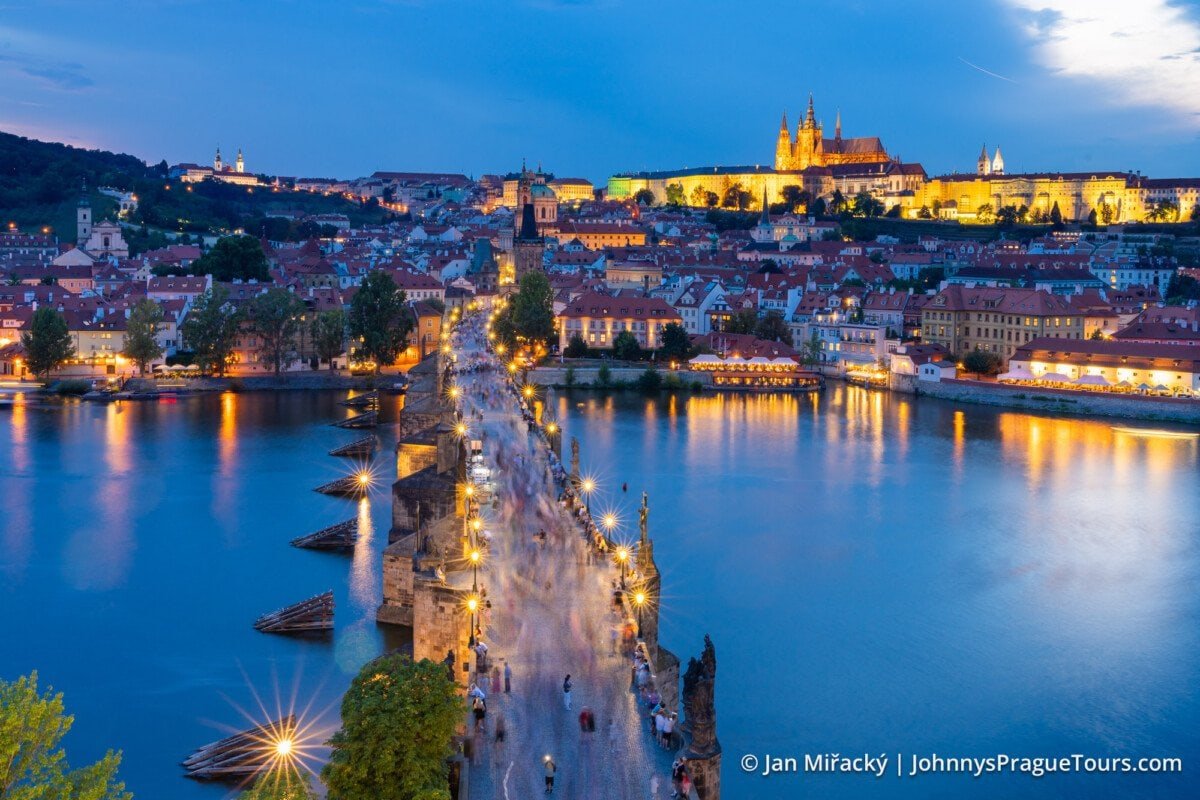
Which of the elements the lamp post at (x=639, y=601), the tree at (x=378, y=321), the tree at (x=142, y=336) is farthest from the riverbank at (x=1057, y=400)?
the lamp post at (x=639, y=601)

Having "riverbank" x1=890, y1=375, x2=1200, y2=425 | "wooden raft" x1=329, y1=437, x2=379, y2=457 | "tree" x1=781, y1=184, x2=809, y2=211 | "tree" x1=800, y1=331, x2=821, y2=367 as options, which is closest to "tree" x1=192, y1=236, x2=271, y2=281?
"tree" x1=800, y1=331, x2=821, y2=367

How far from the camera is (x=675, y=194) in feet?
202

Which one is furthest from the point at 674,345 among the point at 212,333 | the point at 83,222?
the point at 83,222

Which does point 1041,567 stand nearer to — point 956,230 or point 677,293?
point 677,293

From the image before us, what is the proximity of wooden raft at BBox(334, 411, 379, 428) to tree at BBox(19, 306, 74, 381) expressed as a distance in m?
7.18

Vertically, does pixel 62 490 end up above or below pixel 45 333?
below

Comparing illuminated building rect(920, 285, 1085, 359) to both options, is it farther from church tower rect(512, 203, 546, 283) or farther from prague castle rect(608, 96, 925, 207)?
prague castle rect(608, 96, 925, 207)

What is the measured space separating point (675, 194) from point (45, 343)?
4169cm

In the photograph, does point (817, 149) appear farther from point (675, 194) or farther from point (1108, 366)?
point (1108, 366)

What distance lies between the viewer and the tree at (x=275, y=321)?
24641 mm

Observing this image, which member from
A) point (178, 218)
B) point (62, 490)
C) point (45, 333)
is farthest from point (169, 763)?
point (178, 218)

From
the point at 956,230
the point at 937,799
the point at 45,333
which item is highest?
the point at 956,230

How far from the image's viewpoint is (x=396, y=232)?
5553cm

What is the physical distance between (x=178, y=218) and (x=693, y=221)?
21.4m
